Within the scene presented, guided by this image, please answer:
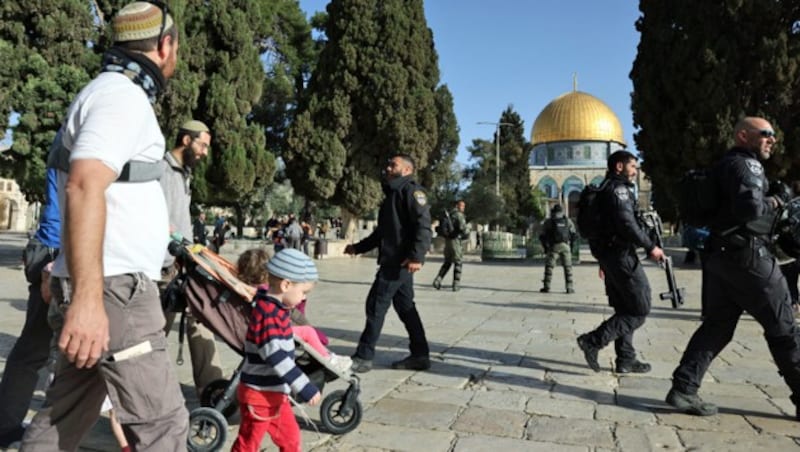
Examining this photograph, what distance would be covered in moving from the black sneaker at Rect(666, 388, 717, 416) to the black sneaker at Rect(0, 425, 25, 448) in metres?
3.73

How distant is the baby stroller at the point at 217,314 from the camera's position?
3.19 m

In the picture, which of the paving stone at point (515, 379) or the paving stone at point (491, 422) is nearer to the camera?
the paving stone at point (491, 422)

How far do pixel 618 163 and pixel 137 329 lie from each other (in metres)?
4.33

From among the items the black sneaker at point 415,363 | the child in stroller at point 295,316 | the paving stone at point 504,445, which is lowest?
the paving stone at point 504,445

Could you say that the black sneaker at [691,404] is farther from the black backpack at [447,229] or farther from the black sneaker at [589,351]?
the black backpack at [447,229]

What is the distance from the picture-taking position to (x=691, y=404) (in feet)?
12.9

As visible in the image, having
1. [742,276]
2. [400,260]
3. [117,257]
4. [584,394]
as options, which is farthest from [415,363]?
[117,257]

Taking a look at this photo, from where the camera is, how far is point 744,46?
763 inches

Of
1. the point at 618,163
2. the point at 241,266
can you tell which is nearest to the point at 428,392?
the point at 241,266

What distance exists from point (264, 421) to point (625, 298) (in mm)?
3302

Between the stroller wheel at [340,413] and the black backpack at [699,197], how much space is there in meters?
2.44

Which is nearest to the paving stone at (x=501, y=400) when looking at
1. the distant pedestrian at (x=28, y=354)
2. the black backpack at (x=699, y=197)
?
the black backpack at (x=699, y=197)

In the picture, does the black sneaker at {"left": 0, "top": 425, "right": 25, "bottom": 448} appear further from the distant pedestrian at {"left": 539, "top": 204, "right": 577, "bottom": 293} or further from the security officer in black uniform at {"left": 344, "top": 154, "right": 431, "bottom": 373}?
the distant pedestrian at {"left": 539, "top": 204, "right": 577, "bottom": 293}

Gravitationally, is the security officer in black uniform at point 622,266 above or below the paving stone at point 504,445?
above
